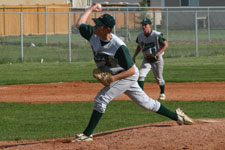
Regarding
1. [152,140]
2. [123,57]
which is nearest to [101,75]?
[123,57]

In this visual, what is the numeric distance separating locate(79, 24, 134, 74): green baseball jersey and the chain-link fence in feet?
53.5

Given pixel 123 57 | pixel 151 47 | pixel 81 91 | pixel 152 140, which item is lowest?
pixel 81 91

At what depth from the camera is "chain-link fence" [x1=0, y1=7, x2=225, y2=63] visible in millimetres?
25188

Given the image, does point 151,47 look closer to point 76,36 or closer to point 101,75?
point 101,75

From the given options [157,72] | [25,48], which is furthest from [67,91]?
[25,48]

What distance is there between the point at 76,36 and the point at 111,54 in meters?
30.8

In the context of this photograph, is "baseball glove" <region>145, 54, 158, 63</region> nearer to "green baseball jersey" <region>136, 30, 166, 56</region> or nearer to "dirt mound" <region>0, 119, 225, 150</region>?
"green baseball jersey" <region>136, 30, 166, 56</region>

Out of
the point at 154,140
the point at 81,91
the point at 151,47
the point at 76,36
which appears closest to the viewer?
the point at 154,140

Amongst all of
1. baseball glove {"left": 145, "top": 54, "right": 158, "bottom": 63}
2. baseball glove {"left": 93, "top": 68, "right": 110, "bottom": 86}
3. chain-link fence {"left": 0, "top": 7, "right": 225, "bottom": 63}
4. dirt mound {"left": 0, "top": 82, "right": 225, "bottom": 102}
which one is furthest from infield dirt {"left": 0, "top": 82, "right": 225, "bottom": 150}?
chain-link fence {"left": 0, "top": 7, "right": 225, "bottom": 63}

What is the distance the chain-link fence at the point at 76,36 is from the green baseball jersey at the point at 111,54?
642 inches

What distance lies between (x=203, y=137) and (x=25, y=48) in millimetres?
23666

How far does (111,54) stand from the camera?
7.22 metres

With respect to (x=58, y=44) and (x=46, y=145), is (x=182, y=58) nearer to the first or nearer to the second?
(x=58, y=44)

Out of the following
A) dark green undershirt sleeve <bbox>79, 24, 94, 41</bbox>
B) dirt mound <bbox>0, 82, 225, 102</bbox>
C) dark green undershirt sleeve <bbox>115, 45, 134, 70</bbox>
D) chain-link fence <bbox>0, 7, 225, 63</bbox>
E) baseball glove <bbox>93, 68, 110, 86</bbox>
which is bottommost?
dirt mound <bbox>0, 82, 225, 102</bbox>
